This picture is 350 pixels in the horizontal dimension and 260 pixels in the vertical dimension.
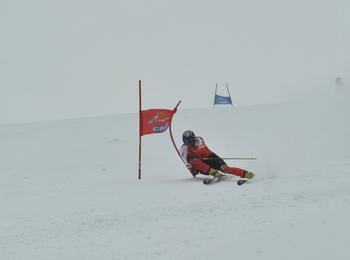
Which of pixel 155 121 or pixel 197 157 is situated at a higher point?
pixel 155 121

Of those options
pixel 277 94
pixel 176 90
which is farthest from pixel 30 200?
pixel 176 90

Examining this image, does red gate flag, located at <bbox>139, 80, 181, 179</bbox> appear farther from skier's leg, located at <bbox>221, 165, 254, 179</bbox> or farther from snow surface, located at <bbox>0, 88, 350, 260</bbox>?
Result: skier's leg, located at <bbox>221, 165, 254, 179</bbox>

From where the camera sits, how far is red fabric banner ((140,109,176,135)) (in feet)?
33.4

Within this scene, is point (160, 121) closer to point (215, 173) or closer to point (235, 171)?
point (215, 173)

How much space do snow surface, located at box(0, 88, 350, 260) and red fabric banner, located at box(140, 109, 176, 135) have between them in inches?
39.6

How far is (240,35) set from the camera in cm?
6028

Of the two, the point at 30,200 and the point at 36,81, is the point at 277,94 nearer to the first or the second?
the point at 36,81

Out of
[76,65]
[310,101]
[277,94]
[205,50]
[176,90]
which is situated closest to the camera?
[310,101]

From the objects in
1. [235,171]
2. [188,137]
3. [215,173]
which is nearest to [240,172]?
[235,171]

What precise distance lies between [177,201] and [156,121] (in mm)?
2953

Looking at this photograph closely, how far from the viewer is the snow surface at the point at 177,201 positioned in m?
5.59

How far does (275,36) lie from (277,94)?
885 inches

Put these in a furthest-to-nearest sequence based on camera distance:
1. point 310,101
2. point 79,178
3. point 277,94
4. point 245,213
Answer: point 277,94 < point 310,101 < point 79,178 < point 245,213

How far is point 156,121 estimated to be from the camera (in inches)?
402
